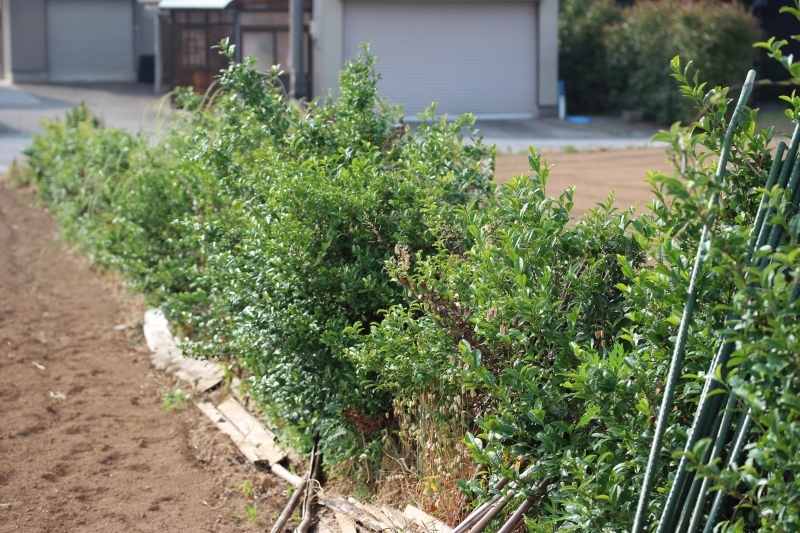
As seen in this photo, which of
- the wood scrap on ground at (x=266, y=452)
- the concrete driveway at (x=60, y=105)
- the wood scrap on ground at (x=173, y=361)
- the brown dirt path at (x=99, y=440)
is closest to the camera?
the wood scrap on ground at (x=266, y=452)

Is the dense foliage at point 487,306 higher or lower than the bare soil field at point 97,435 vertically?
higher

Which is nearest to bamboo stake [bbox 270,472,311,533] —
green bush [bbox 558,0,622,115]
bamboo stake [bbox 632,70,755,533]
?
bamboo stake [bbox 632,70,755,533]

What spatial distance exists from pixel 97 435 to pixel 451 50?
21.3 m

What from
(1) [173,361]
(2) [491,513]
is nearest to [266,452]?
(1) [173,361]

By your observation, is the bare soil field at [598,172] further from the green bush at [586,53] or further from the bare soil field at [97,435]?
the green bush at [586,53]

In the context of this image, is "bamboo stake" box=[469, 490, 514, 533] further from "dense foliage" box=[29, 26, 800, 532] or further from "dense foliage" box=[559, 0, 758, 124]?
"dense foliage" box=[559, 0, 758, 124]

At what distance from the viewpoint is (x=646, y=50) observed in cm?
2489

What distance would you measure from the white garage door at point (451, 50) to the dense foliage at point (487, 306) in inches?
772

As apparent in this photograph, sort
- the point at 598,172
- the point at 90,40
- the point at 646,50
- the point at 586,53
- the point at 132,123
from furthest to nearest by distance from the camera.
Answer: the point at 90,40
the point at 586,53
the point at 132,123
the point at 646,50
the point at 598,172

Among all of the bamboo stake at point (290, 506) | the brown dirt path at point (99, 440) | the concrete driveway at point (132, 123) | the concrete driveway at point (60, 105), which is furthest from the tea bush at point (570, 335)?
the concrete driveway at point (60, 105)

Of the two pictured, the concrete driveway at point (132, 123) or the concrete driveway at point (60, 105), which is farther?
the concrete driveway at point (60, 105)

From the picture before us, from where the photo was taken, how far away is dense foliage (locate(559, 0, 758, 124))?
2305 centimetres

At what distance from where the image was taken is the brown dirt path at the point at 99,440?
4965 millimetres

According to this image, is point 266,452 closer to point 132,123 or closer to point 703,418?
point 703,418
